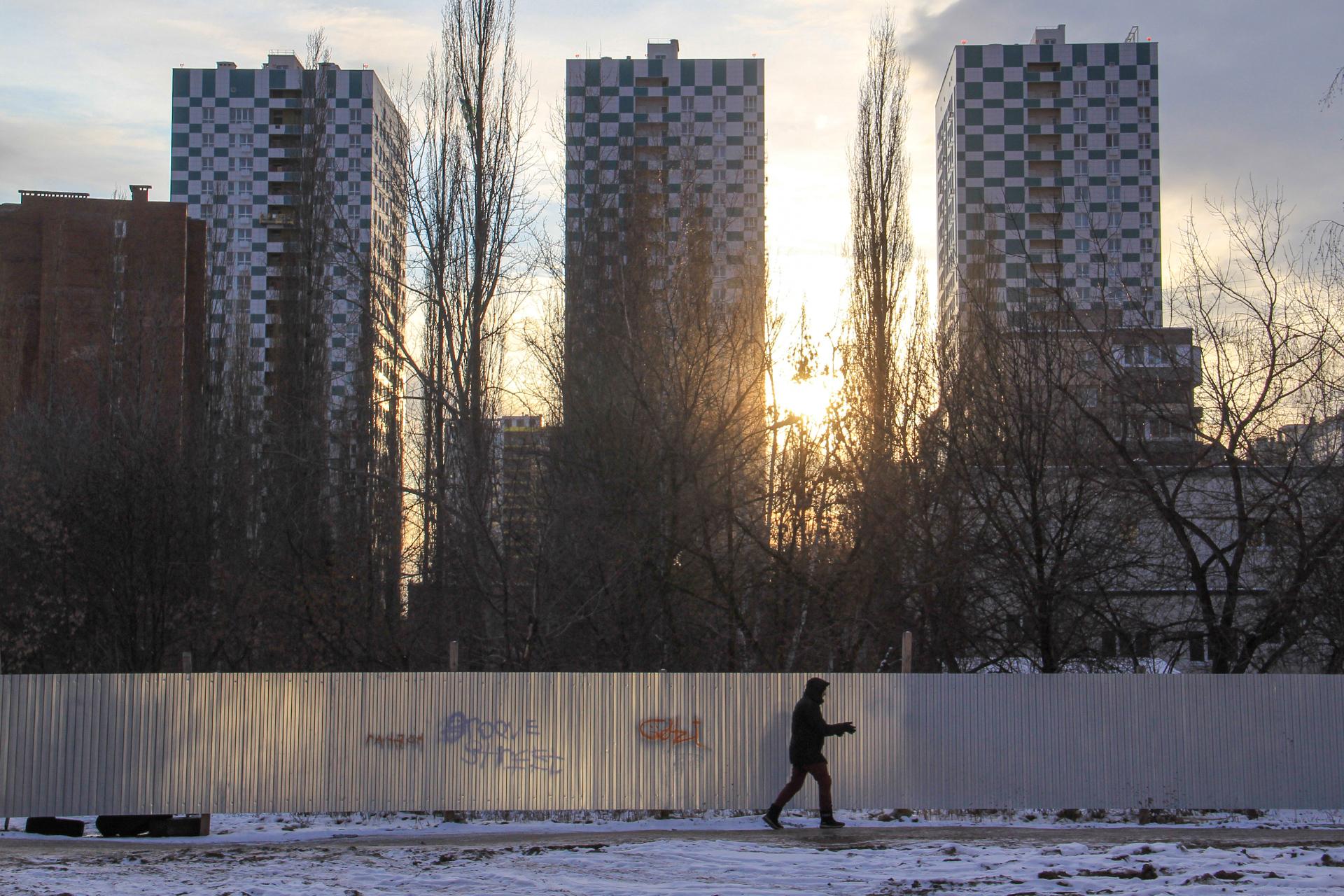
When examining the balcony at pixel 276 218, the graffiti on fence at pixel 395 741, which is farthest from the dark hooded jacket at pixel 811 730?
the balcony at pixel 276 218

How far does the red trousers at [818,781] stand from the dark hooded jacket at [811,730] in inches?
2.3

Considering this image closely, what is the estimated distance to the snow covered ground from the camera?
9609 millimetres

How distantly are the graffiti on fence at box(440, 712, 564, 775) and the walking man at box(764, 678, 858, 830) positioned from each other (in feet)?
8.55

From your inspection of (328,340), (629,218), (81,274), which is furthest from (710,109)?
(629,218)

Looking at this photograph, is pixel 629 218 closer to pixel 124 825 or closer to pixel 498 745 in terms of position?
pixel 498 745

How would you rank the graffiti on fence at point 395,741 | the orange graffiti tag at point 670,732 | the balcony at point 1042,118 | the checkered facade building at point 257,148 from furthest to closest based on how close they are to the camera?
the checkered facade building at point 257,148
the balcony at point 1042,118
the orange graffiti tag at point 670,732
the graffiti on fence at point 395,741

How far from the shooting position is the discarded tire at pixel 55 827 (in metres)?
13.4

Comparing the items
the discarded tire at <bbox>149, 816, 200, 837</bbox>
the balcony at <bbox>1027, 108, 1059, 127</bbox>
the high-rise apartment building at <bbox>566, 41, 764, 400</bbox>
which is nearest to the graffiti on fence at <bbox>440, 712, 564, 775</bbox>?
the discarded tire at <bbox>149, 816, 200, 837</bbox>

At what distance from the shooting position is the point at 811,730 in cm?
1258

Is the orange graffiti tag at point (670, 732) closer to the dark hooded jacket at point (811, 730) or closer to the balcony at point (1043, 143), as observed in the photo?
the dark hooded jacket at point (811, 730)

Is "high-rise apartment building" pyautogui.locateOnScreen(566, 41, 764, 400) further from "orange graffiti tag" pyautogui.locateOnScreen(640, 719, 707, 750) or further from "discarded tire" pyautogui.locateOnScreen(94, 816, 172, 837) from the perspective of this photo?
"discarded tire" pyautogui.locateOnScreen(94, 816, 172, 837)

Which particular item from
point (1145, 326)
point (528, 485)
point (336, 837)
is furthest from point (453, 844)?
point (1145, 326)

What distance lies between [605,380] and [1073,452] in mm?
8454

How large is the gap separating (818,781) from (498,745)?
138 inches
